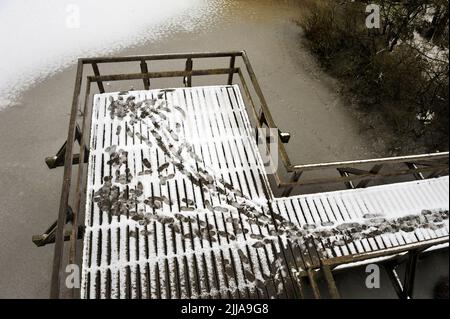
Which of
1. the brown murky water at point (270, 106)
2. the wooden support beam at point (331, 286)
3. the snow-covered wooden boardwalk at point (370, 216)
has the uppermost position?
the brown murky water at point (270, 106)

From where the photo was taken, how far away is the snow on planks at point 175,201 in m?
4.80

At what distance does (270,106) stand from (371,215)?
3904 millimetres

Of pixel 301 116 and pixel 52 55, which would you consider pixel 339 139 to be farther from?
pixel 52 55

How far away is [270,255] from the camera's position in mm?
5191

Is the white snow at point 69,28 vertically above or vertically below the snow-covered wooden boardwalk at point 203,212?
above

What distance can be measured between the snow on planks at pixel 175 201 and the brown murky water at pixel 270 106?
1560 mm

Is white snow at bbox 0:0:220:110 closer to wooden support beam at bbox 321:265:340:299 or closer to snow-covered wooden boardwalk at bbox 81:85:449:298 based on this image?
snow-covered wooden boardwalk at bbox 81:85:449:298

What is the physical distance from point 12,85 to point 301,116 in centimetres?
733

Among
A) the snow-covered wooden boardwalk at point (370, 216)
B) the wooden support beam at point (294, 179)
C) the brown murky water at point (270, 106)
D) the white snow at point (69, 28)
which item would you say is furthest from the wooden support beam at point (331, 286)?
the white snow at point (69, 28)

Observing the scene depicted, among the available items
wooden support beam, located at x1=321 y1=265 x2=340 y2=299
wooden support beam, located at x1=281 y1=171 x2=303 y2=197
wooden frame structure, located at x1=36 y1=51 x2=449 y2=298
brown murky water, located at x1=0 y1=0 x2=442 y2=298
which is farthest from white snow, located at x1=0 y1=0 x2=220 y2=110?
wooden support beam, located at x1=321 y1=265 x2=340 y2=299

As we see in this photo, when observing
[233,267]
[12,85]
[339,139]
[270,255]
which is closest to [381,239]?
[270,255]

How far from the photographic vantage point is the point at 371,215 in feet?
19.5

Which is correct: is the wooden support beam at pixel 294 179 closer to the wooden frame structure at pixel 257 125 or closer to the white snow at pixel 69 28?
the wooden frame structure at pixel 257 125

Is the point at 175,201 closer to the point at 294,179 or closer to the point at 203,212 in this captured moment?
the point at 203,212
